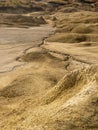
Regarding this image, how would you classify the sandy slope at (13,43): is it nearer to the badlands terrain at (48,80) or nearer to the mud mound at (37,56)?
the badlands terrain at (48,80)

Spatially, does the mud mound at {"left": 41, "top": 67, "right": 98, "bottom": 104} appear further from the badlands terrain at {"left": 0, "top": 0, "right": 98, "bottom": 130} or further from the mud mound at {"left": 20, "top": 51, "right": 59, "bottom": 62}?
the mud mound at {"left": 20, "top": 51, "right": 59, "bottom": 62}

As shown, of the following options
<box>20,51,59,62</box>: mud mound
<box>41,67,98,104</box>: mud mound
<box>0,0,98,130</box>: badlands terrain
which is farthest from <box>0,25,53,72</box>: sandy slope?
<box>41,67,98,104</box>: mud mound

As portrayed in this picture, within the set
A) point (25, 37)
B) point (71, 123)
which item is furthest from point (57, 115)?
point (25, 37)

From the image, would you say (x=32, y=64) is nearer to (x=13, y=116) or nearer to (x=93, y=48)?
(x=93, y=48)

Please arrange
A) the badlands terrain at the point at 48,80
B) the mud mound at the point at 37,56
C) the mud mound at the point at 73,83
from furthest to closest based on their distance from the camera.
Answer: the mud mound at the point at 37,56
the mud mound at the point at 73,83
the badlands terrain at the point at 48,80

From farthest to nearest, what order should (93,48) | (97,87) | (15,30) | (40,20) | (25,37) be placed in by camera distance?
1. (40,20)
2. (15,30)
3. (25,37)
4. (93,48)
5. (97,87)

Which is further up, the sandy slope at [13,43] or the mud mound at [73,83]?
the mud mound at [73,83]

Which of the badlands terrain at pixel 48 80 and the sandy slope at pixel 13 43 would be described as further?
the sandy slope at pixel 13 43

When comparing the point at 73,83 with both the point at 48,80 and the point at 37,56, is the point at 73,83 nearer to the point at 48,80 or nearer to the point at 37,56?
the point at 48,80

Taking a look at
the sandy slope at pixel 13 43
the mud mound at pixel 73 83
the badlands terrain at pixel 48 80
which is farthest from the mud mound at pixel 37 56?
the mud mound at pixel 73 83
